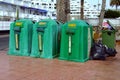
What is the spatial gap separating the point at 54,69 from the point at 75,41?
162 centimetres

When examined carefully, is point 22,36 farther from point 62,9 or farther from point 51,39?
point 62,9

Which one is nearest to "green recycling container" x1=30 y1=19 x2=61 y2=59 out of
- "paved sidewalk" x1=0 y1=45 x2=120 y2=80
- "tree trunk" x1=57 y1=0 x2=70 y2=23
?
"paved sidewalk" x1=0 y1=45 x2=120 y2=80

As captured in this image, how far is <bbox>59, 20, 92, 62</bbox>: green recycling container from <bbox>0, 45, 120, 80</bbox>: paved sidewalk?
28 cm

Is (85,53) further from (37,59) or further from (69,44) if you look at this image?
(37,59)

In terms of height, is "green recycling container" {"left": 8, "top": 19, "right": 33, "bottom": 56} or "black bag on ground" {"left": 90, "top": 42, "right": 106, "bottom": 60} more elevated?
"green recycling container" {"left": 8, "top": 19, "right": 33, "bottom": 56}

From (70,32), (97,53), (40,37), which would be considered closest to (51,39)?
(40,37)

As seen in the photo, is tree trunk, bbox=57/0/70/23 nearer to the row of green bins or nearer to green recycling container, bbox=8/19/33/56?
the row of green bins

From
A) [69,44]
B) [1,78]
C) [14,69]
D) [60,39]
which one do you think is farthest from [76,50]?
[1,78]

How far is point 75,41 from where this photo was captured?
9.62 metres

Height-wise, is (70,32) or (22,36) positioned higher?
(70,32)

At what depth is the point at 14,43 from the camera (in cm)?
1079

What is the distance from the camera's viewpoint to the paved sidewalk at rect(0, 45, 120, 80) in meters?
7.34

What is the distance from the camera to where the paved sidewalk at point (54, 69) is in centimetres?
734

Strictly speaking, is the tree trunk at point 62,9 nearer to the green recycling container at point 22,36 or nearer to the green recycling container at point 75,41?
the green recycling container at point 22,36
